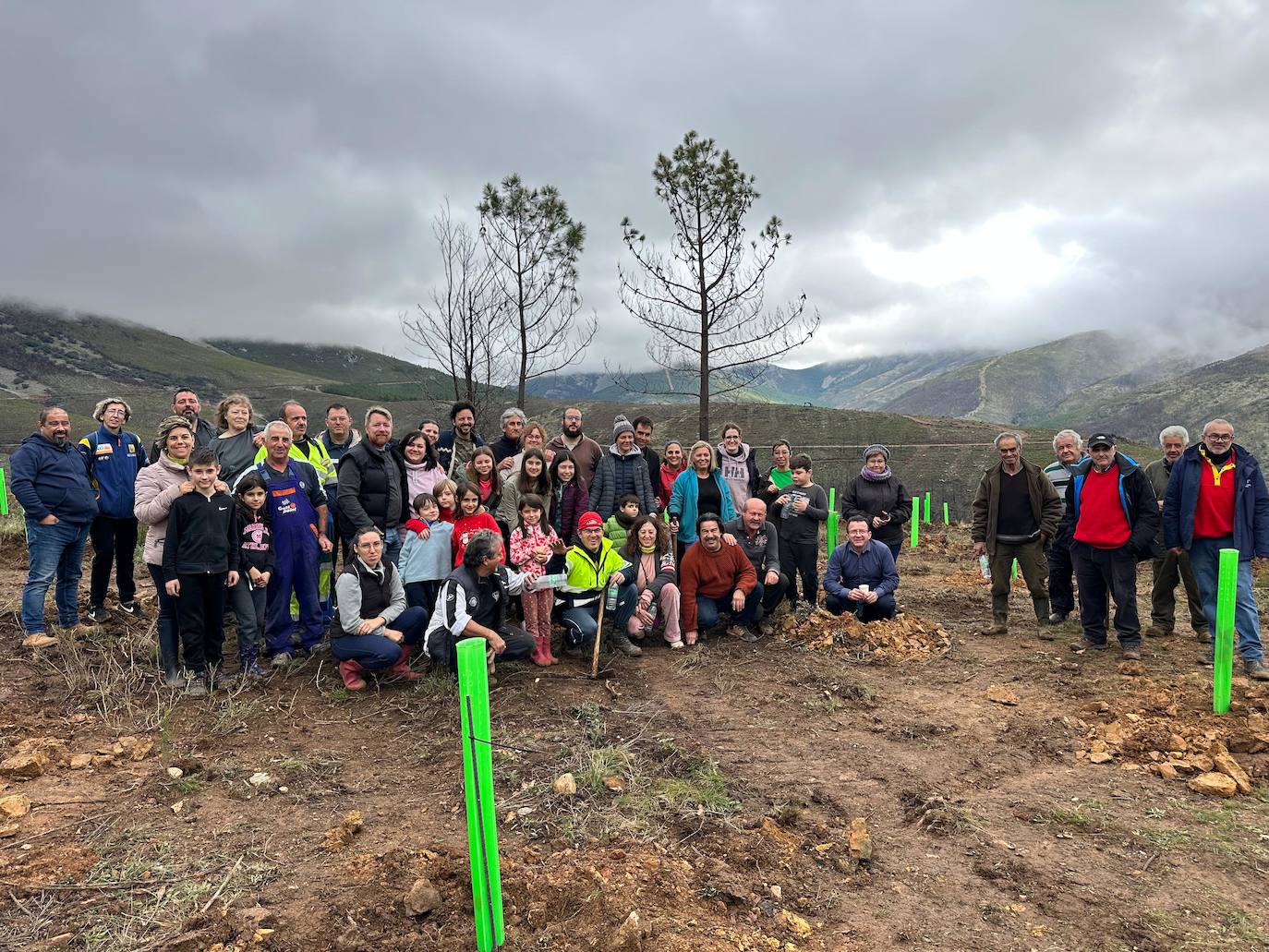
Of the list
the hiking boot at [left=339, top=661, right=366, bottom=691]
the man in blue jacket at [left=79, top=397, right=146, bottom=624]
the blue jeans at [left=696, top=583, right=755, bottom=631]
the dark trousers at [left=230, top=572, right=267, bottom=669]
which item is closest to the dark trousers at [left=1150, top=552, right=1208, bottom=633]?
the blue jeans at [left=696, top=583, right=755, bottom=631]

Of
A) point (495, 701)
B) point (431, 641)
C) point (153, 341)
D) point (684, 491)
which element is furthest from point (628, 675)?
point (153, 341)

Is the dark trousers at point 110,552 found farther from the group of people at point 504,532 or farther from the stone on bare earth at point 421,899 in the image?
the stone on bare earth at point 421,899

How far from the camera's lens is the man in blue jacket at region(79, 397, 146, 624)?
6.09 m

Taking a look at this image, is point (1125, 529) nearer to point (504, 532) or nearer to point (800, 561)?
point (800, 561)

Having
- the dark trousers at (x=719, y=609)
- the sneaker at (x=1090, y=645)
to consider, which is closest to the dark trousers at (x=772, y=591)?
the dark trousers at (x=719, y=609)

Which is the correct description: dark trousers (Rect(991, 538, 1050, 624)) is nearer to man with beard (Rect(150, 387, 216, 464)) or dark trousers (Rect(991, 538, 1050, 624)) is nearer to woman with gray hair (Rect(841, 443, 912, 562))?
woman with gray hair (Rect(841, 443, 912, 562))

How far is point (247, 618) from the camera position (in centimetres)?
527

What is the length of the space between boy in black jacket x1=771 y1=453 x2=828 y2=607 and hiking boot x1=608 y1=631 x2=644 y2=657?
1.94 metres

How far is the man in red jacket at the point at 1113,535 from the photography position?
6125 mm

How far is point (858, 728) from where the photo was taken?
15.5 ft

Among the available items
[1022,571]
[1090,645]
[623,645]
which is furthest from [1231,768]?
[623,645]

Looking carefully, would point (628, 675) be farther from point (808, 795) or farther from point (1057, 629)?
point (1057, 629)

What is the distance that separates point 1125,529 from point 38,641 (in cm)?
924

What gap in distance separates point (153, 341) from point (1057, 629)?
181935 millimetres
